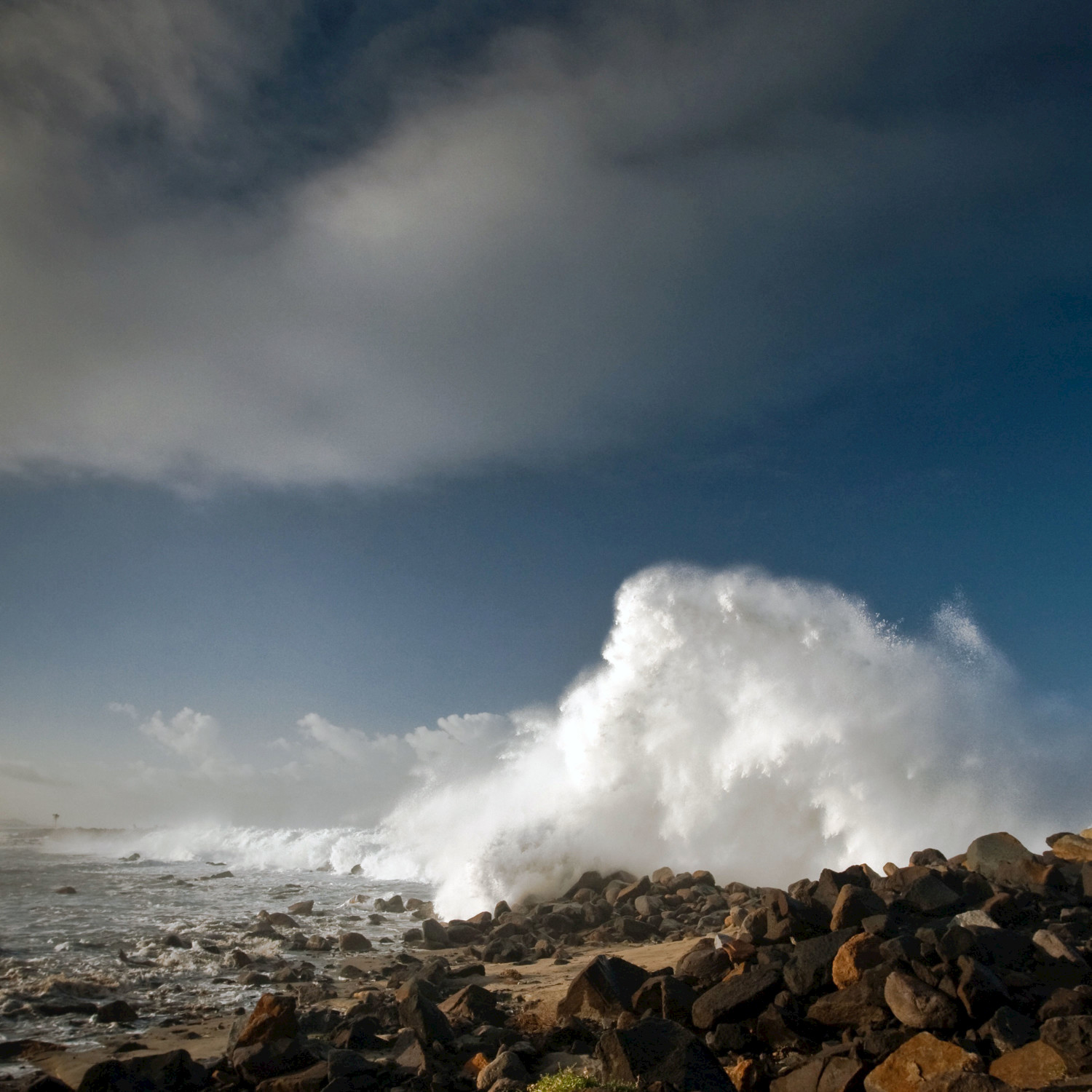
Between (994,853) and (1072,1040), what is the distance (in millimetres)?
8578

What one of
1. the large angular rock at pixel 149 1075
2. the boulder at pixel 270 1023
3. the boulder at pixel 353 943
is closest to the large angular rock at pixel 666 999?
the boulder at pixel 270 1023

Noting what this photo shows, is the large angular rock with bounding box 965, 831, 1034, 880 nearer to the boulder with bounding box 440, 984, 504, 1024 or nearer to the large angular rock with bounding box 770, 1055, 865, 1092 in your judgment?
the large angular rock with bounding box 770, 1055, 865, 1092

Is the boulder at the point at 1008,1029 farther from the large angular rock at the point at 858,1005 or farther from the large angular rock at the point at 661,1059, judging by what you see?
the large angular rock at the point at 661,1059

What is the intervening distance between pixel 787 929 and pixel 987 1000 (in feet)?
10.8

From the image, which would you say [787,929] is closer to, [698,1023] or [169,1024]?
[698,1023]

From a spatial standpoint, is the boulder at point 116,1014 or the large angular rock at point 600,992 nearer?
the large angular rock at point 600,992

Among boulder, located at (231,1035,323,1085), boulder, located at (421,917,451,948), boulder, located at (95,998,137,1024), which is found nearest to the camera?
boulder, located at (231,1035,323,1085)

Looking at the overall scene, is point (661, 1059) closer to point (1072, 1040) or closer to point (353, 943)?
point (1072, 1040)

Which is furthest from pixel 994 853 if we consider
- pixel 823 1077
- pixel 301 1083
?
pixel 301 1083

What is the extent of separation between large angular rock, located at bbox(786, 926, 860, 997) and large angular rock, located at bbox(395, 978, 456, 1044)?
4836mm

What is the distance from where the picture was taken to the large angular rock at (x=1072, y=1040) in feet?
24.7

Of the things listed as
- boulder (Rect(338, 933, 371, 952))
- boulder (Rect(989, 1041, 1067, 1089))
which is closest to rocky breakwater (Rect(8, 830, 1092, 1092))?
boulder (Rect(989, 1041, 1067, 1089))

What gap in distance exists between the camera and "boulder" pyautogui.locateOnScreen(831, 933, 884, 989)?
9609 mm

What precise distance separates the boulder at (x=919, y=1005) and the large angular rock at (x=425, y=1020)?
590 centimetres
